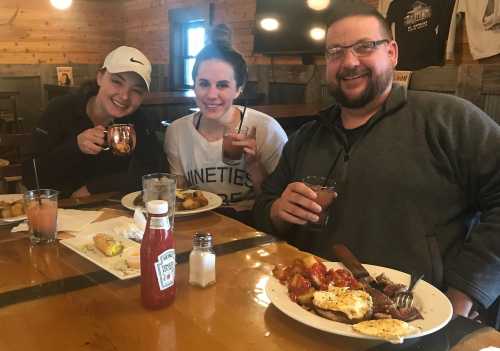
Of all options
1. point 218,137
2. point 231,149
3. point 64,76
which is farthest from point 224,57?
point 64,76

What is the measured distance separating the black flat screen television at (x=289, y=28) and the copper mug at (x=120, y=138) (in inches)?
145

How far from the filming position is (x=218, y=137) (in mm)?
2287

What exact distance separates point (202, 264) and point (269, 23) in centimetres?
489

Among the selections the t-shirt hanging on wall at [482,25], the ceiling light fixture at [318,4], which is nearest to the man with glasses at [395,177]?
the t-shirt hanging on wall at [482,25]

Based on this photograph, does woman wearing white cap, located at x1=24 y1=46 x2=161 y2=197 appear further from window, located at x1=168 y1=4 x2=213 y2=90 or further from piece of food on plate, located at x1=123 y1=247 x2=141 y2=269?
window, located at x1=168 y1=4 x2=213 y2=90

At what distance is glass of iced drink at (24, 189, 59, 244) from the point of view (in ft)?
4.68

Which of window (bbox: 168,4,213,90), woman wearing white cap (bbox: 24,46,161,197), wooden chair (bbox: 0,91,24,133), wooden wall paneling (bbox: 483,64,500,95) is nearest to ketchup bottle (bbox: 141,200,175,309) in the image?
woman wearing white cap (bbox: 24,46,161,197)

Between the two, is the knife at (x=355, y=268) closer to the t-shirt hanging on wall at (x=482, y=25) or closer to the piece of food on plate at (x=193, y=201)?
the piece of food on plate at (x=193, y=201)

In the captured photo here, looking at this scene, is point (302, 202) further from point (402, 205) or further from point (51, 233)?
point (51, 233)

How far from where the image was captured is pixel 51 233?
4.75 feet

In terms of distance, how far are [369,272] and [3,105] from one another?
26.3 feet

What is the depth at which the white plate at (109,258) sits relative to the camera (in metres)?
1.19

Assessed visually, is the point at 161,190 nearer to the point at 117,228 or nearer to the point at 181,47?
the point at 117,228

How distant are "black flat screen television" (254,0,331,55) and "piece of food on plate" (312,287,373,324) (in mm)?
4490
